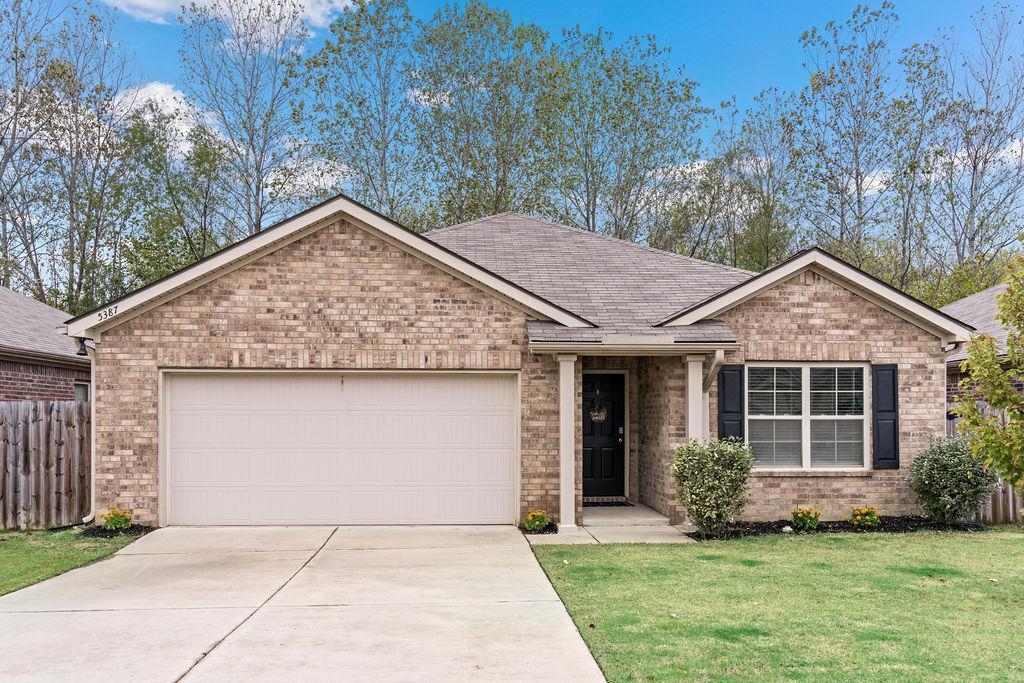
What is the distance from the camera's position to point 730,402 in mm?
11305

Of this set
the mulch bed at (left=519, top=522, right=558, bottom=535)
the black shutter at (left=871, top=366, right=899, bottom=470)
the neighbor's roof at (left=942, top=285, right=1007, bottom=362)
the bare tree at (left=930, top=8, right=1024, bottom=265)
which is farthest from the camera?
the bare tree at (left=930, top=8, right=1024, bottom=265)

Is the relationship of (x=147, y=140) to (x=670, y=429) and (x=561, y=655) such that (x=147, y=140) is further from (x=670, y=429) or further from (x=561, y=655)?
(x=561, y=655)

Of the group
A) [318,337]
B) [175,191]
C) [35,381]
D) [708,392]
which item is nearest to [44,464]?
[318,337]

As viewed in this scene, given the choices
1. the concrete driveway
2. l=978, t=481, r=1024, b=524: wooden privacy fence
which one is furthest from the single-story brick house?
the concrete driveway

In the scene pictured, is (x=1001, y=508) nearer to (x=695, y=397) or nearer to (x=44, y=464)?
(x=695, y=397)

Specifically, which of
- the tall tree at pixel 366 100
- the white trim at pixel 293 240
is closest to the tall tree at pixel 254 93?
the tall tree at pixel 366 100

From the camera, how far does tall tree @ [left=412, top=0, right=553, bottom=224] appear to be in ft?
87.2

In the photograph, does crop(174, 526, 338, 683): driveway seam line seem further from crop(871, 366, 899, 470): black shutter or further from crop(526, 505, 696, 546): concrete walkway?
crop(871, 366, 899, 470): black shutter

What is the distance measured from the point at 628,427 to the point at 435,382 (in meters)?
3.69

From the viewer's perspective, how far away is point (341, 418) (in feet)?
37.3

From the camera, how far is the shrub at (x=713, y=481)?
1028cm

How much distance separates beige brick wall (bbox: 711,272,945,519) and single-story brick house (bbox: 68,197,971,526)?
28mm

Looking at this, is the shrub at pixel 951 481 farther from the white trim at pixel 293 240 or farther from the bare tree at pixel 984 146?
the bare tree at pixel 984 146

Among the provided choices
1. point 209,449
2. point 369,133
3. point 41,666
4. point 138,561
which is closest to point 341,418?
point 209,449
